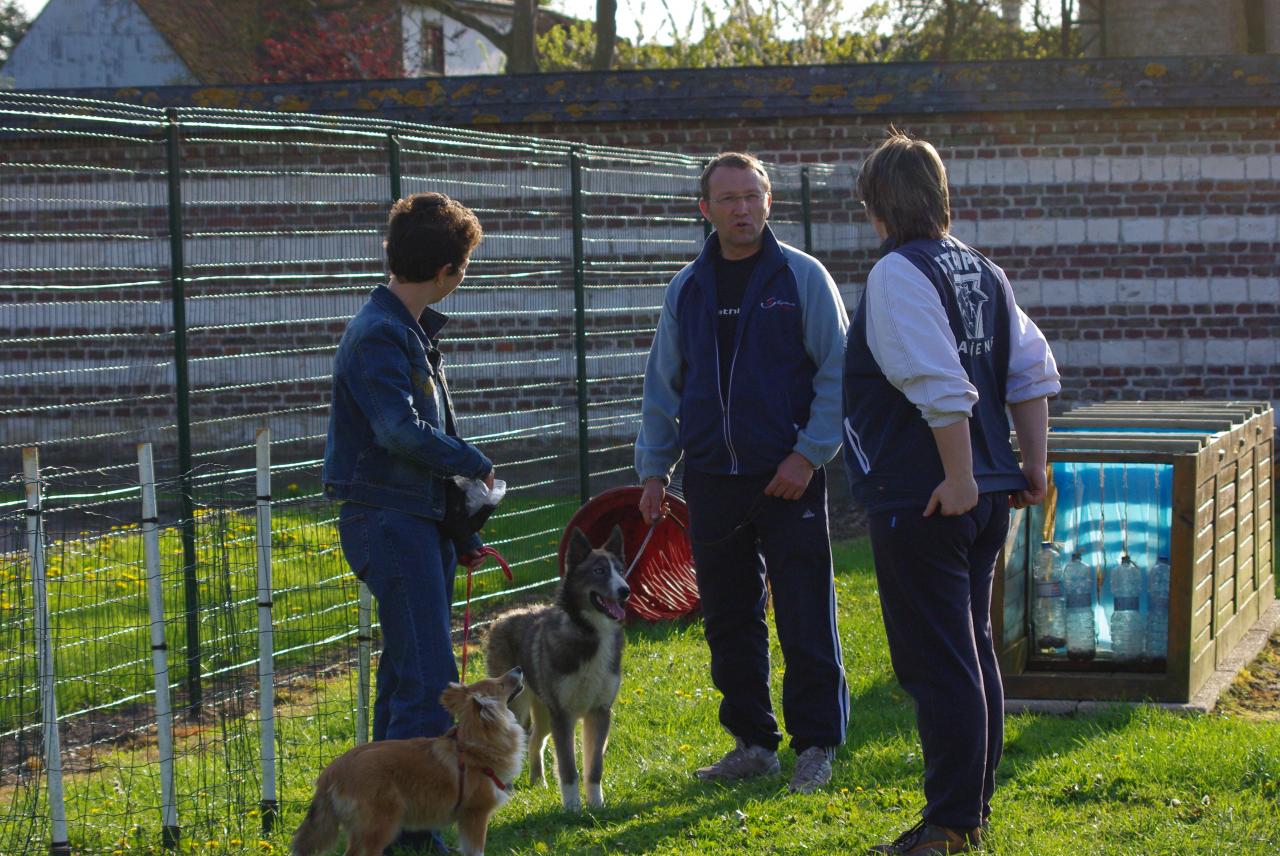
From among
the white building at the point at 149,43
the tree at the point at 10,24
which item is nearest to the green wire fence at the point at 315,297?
the white building at the point at 149,43

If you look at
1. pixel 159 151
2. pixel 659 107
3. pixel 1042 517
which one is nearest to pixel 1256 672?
pixel 1042 517

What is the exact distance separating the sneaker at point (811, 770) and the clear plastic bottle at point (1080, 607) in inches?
74.7

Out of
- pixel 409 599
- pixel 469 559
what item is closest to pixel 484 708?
pixel 409 599

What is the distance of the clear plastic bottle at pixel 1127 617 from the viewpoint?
732cm

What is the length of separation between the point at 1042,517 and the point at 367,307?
3855 millimetres

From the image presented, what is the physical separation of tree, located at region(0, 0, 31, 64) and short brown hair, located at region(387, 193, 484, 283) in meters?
38.6

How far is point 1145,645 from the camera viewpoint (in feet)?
24.0

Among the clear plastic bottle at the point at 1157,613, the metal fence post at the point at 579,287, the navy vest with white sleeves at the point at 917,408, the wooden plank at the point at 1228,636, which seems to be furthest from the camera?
the metal fence post at the point at 579,287

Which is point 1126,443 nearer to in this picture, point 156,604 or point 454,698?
point 454,698

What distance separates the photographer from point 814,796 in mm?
5844

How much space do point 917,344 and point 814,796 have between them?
203 cm

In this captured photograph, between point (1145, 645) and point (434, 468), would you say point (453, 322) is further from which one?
point (434, 468)

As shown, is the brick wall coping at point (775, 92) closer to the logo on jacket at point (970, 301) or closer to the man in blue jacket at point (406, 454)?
the man in blue jacket at point (406, 454)

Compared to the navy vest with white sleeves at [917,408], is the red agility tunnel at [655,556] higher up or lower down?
lower down
